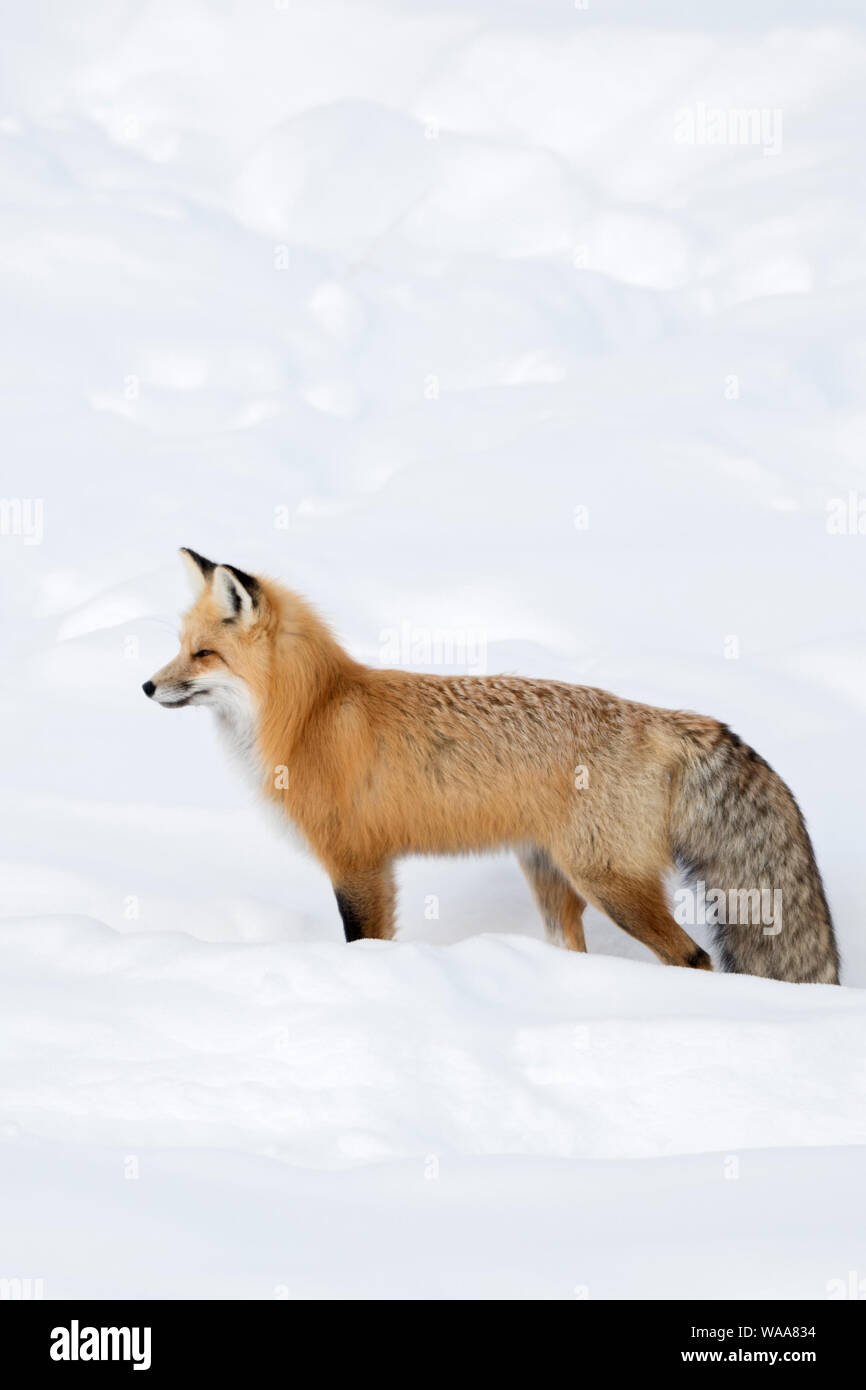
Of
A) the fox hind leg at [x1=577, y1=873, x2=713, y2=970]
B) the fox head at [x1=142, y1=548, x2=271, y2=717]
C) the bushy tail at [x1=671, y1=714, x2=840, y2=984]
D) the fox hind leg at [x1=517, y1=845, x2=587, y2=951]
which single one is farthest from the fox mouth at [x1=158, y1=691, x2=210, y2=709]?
the bushy tail at [x1=671, y1=714, x2=840, y2=984]

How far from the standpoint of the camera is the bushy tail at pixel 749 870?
3711mm

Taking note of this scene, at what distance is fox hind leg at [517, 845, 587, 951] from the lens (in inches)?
158

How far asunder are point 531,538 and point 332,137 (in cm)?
901

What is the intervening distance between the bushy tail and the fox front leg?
87 cm

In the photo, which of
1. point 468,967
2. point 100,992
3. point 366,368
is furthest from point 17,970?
point 366,368

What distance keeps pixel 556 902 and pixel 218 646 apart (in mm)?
1325

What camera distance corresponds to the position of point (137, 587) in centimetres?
773

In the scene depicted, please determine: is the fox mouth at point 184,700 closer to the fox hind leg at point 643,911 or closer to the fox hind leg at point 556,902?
the fox hind leg at point 556,902

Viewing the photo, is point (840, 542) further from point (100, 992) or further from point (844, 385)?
point (100, 992)

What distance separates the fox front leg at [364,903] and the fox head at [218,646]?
596mm

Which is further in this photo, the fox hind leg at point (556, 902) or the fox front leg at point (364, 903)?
the fox hind leg at point (556, 902)

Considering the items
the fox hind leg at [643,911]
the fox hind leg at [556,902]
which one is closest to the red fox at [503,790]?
the fox hind leg at [643,911]

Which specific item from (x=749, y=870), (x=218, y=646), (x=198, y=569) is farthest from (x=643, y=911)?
(x=198, y=569)

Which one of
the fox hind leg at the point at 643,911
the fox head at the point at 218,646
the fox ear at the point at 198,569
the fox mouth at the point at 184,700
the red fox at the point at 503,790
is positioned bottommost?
the fox hind leg at the point at 643,911
